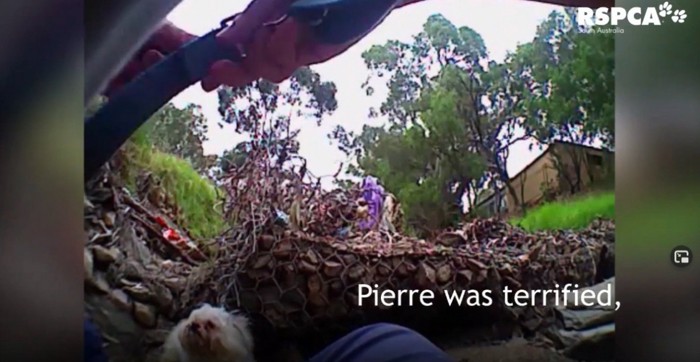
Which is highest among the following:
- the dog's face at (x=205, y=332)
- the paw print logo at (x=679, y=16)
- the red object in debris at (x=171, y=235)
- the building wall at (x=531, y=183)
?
the paw print logo at (x=679, y=16)

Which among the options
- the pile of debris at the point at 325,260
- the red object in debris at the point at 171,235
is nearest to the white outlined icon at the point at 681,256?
the pile of debris at the point at 325,260

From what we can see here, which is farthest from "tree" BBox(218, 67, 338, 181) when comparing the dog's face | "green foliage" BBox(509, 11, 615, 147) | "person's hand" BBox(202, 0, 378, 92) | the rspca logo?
the rspca logo

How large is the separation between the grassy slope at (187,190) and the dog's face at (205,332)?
0.62 ft

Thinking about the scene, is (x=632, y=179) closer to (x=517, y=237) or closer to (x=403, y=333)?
(x=517, y=237)

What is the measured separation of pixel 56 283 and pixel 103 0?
72 centimetres

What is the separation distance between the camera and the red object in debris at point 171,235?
1872 millimetres

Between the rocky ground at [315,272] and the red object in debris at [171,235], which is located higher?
the red object in debris at [171,235]

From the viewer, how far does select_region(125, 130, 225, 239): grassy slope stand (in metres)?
1.86

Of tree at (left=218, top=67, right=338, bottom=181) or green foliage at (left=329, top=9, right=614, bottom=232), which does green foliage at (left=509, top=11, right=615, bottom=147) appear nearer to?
green foliage at (left=329, top=9, right=614, bottom=232)

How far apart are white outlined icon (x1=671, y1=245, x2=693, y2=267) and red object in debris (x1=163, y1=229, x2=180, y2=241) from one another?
1.22m

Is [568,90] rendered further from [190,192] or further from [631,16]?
[190,192]

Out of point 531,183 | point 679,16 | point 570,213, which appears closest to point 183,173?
point 531,183

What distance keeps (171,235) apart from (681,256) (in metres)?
1.25

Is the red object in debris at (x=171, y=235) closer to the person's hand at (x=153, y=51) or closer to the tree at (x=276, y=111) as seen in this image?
the tree at (x=276, y=111)
